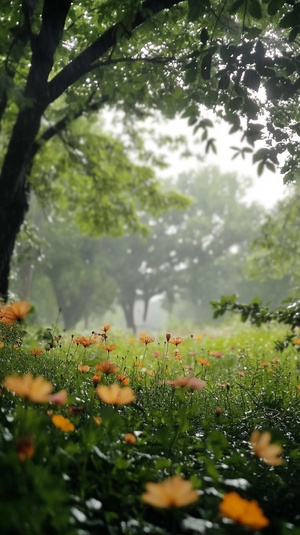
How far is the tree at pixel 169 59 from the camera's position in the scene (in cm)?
276

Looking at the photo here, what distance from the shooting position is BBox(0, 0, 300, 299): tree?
2.76 m

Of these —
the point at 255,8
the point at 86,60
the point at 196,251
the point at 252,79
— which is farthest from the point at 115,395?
the point at 196,251

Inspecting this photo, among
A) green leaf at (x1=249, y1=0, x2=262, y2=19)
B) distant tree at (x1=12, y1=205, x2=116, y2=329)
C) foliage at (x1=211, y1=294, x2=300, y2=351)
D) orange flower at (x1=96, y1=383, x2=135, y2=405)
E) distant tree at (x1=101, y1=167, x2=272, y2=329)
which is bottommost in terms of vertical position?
orange flower at (x1=96, y1=383, x2=135, y2=405)

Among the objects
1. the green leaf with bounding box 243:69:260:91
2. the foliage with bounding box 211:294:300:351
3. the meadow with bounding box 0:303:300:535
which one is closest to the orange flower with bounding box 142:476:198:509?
the meadow with bounding box 0:303:300:535

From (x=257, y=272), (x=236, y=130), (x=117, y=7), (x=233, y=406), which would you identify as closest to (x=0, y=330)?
(x=233, y=406)

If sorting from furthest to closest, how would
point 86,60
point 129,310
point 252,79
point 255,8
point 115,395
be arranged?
point 129,310 < point 86,60 < point 252,79 < point 255,8 < point 115,395

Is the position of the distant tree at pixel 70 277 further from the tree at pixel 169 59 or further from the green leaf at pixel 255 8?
the green leaf at pixel 255 8

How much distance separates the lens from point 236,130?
10.5 feet

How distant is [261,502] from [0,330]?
2454 mm

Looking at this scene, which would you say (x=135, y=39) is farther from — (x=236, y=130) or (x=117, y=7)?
(x=236, y=130)

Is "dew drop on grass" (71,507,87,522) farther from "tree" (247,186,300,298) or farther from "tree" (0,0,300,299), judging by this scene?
"tree" (247,186,300,298)

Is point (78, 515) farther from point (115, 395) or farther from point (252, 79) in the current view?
point (252, 79)

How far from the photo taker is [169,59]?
4.01 m

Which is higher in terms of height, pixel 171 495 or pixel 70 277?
pixel 70 277
